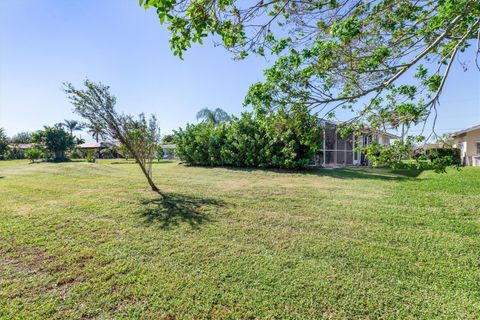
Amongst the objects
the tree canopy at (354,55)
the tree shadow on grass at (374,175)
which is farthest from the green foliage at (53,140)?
the tree canopy at (354,55)

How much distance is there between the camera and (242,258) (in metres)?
4.04

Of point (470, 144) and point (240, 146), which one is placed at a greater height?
point (470, 144)

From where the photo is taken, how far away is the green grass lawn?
9.58ft

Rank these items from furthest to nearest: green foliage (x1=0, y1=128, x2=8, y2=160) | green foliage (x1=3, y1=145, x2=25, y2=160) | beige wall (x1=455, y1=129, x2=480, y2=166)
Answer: green foliage (x1=0, y1=128, x2=8, y2=160)
green foliage (x1=3, y1=145, x2=25, y2=160)
beige wall (x1=455, y1=129, x2=480, y2=166)

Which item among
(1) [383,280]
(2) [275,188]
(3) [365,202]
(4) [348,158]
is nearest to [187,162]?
(2) [275,188]

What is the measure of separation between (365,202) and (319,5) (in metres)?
5.75

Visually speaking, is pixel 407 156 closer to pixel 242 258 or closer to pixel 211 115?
pixel 242 258

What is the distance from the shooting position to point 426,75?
13.8 feet

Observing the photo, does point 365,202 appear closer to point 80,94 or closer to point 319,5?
point 319,5

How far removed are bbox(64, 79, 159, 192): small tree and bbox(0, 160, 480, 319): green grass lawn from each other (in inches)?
89.9

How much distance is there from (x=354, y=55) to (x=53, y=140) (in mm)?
35296

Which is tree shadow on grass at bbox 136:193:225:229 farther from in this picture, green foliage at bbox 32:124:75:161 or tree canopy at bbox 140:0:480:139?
green foliage at bbox 32:124:75:161

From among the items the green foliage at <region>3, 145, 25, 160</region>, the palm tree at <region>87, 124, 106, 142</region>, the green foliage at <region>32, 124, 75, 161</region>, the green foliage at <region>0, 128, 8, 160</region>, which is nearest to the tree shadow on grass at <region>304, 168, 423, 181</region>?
the palm tree at <region>87, 124, 106, 142</region>

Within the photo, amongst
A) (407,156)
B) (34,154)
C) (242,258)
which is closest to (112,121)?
(242,258)
